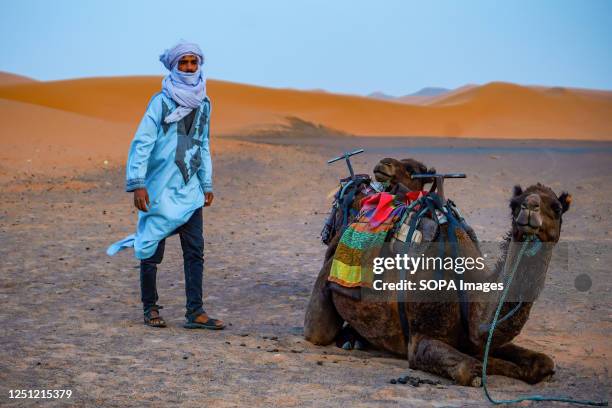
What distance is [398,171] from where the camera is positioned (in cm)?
672

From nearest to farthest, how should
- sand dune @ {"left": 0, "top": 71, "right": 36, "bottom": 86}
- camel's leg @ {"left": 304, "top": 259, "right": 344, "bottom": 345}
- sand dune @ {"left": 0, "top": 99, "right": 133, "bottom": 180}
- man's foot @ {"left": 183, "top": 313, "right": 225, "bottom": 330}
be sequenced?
camel's leg @ {"left": 304, "top": 259, "right": 344, "bottom": 345}
man's foot @ {"left": 183, "top": 313, "right": 225, "bottom": 330}
sand dune @ {"left": 0, "top": 99, "right": 133, "bottom": 180}
sand dune @ {"left": 0, "top": 71, "right": 36, "bottom": 86}

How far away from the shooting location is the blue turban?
22.3 ft

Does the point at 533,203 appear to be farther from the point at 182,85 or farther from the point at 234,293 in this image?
the point at 234,293

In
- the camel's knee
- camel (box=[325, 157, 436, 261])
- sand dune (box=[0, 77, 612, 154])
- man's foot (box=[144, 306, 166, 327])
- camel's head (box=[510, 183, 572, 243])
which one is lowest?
the camel's knee

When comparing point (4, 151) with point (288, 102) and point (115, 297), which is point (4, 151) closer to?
point (115, 297)

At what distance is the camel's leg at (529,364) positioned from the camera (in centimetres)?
531

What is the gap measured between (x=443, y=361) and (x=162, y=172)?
2.78 m

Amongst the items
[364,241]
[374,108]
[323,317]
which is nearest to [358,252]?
[364,241]

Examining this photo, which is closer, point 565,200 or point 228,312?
point 565,200

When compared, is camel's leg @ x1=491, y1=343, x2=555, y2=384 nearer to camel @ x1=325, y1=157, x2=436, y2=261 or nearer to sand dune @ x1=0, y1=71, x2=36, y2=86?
camel @ x1=325, y1=157, x2=436, y2=261

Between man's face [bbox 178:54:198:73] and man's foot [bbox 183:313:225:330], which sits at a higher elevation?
man's face [bbox 178:54:198:73]

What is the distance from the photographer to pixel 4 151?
21.9m

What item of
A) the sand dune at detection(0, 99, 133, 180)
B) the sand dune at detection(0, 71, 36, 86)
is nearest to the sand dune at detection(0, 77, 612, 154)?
the sand dune at detection(0, 99, 133, 180)

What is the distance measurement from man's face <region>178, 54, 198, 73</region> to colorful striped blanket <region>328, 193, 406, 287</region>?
185cm
